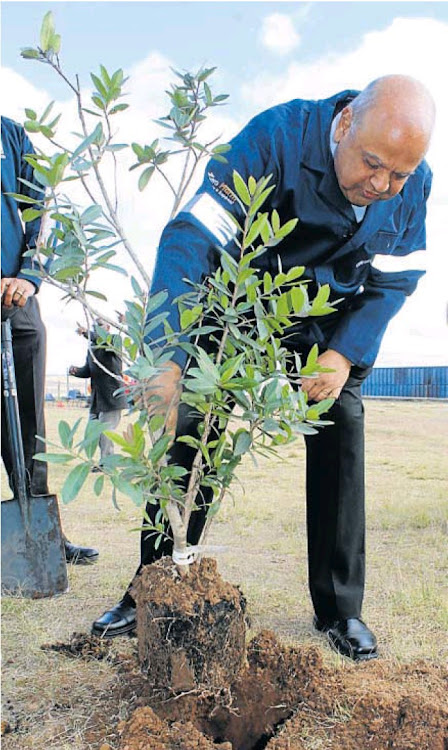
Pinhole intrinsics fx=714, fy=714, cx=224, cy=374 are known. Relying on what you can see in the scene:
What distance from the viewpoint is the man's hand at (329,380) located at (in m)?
2.21

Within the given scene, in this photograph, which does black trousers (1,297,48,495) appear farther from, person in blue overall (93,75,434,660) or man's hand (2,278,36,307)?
person in blue overall (93,75,434,660)

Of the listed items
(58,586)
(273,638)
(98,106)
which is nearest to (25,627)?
(58,586)

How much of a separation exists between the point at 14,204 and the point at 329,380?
1600mm

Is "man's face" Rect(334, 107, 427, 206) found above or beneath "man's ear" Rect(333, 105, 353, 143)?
beneath

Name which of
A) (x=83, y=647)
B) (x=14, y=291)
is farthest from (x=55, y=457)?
(x=14, y=291)

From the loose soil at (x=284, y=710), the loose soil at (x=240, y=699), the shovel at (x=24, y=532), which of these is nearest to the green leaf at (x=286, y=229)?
the loose soil at (x=240, y=699)

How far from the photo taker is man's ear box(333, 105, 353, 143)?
2.01 metres

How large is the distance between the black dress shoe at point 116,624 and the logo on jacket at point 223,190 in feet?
4.70

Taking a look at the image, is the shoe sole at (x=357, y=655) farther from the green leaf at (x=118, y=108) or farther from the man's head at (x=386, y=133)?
the green leaf at (x=118, y=108)

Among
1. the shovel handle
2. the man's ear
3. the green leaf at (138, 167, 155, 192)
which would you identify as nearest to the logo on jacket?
the green leaf at (138, 167, 155, 192)

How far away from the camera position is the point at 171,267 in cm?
193

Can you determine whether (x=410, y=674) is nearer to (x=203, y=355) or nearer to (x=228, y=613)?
(x=228, y=613)

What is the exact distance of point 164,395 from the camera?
5.77ft

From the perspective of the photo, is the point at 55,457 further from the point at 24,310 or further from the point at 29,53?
the point at 24,310
